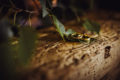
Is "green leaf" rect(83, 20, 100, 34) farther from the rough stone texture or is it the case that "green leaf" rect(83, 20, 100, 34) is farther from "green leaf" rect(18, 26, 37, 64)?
"green leaf" rect(18, 26, 37, 64)

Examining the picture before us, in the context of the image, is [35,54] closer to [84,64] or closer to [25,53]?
[25,53]

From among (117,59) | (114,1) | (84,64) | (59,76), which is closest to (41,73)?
(59,76)

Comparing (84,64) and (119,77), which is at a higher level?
(84,64)

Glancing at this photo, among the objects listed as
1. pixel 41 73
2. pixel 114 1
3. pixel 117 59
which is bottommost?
pixel 117 59

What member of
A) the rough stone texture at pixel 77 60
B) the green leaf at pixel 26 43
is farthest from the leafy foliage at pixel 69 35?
the green leaf at pixel 26 43

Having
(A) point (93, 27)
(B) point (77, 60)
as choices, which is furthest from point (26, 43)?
(A) point (93, 27)

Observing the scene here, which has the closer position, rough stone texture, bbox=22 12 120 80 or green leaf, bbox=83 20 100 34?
rough stone texture, bbox=22 12 120 80

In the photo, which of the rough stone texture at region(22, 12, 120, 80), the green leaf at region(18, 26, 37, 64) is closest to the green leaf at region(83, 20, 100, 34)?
the rough stone texture at region(22, 12, 120, 80)

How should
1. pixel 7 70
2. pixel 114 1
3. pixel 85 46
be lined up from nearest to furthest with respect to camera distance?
pixel 7 70 < pixel 85 46 < pixel 114 1
